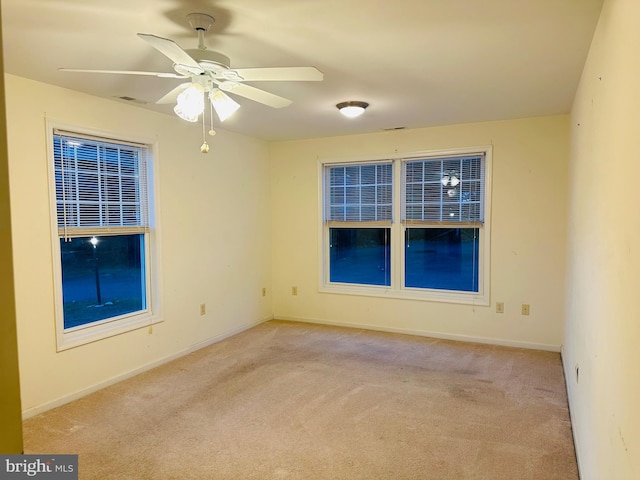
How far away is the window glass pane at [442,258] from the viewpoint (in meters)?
4.75

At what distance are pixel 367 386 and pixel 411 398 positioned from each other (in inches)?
15.3

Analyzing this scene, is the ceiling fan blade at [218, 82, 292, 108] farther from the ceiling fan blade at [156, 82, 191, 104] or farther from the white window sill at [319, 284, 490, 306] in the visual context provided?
the white window sill at [319, 284, 490, 306]

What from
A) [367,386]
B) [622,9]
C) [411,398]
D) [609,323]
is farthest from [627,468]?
[367,386]

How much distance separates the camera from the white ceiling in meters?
1.98

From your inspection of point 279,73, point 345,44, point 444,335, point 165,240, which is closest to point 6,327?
point 279,73

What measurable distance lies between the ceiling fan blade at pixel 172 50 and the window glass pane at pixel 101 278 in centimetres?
202

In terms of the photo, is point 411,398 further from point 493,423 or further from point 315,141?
point 315,141

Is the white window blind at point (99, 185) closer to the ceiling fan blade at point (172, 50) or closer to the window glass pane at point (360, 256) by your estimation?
the ceiling fan blade at point (172, 50)

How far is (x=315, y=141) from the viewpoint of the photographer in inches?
211

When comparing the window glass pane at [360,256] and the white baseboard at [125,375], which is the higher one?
the window glass pane at [360,256]

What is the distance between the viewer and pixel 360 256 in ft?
17.7

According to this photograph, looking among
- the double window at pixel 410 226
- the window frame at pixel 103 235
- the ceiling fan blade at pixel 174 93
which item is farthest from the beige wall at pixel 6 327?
the double window at pixel 410 226

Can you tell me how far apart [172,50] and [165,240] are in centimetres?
254

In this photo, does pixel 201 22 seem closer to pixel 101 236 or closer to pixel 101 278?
pixel 101 236
